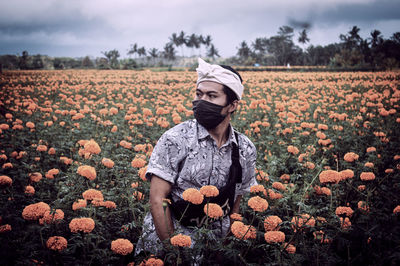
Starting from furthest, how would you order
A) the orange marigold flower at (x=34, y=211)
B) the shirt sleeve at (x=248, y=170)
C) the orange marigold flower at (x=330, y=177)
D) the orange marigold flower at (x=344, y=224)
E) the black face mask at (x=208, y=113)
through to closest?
the shirt sleeve at (x=248, y=170) → the black face mask at (x=208, y=113) → the orange marigold flower at (x=330, y=177) → the orange marigold flower at (x=344, y=224) → the orange marigold flower at (x=34, y=211)

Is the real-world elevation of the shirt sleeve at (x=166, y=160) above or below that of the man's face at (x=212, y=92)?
below

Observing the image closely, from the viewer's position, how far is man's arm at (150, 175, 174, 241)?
172 cm

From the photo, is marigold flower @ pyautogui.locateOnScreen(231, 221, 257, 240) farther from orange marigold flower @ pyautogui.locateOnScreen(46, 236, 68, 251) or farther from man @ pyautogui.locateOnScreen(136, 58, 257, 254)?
orange marigold flower @ pyautogui.locateOnScreen(46, 236, 68, 251)

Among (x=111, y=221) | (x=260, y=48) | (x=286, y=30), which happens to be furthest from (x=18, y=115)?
(x=260, y=48)

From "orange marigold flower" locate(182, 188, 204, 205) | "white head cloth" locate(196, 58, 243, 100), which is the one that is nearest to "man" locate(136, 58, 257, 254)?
"white head cloth" locate(196, 58, 243, 100)

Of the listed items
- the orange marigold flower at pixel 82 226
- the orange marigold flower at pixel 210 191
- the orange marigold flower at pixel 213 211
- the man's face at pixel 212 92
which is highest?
the man's face at pixel 212 92

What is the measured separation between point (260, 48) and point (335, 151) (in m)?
94.9

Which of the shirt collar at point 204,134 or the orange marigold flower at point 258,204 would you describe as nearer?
the orange marigold flower at point 258,204

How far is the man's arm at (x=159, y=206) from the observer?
1.72 m

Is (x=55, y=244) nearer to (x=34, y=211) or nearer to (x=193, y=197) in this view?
(x=34, y=211)

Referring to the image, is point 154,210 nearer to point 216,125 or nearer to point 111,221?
point 111,221

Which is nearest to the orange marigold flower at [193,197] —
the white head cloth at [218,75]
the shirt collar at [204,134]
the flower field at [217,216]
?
the flower field at [217,216]

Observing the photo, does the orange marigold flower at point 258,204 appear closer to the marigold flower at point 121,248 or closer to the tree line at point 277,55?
the marigold flower at point 121,248

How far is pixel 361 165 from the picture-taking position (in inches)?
119
